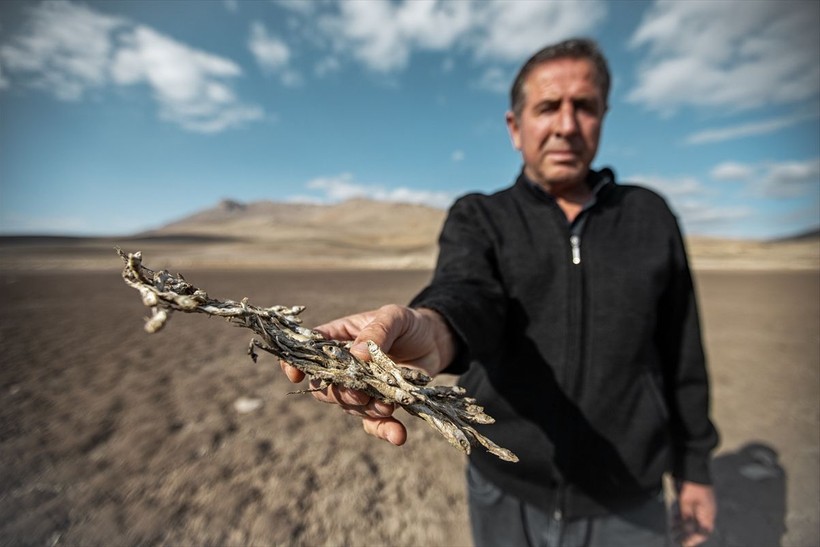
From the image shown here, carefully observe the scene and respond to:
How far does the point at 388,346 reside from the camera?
3.74 feet

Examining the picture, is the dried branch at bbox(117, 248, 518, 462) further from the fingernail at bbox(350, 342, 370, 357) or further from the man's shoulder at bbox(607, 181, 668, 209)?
the man's shoulder at bbox(607, 181, 668, 209)

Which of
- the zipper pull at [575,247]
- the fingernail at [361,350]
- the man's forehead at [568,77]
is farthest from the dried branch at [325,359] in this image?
the man's forehead at [568,77]

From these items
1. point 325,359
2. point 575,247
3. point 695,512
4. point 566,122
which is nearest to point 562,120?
point 566,122

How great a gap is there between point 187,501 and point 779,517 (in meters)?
4.78

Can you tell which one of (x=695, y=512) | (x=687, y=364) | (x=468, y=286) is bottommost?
(x=695, y=512)

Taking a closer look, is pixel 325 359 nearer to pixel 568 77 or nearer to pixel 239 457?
pixel 568 77

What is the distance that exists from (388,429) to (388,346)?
24 cm

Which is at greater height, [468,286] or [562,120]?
[562,120]

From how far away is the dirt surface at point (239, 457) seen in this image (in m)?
3.02

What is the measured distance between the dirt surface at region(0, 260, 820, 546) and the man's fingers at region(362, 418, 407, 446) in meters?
2.34

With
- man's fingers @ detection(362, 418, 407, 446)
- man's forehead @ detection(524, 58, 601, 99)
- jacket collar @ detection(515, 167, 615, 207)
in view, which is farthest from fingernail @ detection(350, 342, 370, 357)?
man's forehead @ detection(524, 58, 601, 99)

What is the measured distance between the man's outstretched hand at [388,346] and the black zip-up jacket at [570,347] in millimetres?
366

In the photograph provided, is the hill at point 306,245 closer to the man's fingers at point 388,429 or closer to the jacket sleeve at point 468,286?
the man's fingers at point 388,429

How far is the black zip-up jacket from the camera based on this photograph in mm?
1906
